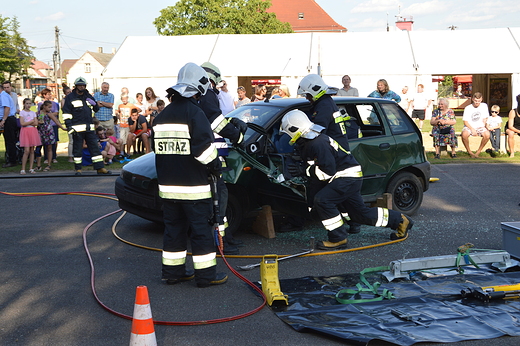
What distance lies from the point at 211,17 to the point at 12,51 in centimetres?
2720

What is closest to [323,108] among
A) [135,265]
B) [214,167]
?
[214,167]

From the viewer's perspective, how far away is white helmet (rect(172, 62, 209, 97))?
17.8 ft

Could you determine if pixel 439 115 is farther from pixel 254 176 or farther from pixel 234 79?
pixel 234 79

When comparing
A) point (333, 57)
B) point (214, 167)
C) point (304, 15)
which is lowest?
point (214, 167)

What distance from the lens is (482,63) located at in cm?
2545

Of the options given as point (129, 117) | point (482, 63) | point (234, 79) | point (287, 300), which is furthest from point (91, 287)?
point (482, 63)

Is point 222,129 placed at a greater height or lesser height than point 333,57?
lesser

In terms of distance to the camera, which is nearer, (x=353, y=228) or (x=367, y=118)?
(x=353, y=228)

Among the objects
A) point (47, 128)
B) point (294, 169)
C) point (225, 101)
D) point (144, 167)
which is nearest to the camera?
point (294, 169)

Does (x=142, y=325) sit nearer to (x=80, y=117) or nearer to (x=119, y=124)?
(x=80, y=117)

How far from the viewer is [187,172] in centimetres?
544

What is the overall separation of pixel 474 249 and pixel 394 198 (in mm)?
2052

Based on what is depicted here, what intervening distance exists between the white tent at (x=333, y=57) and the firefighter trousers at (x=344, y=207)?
59.7 ft

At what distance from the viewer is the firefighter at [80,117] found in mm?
11891
